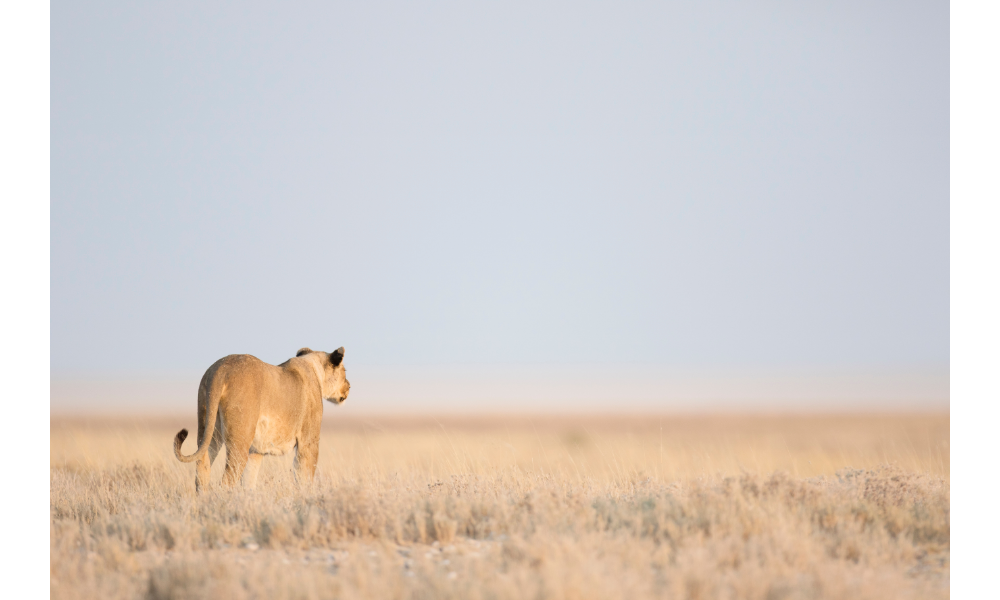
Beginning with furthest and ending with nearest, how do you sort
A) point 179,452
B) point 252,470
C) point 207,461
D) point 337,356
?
point 337,356
point 252,470
point 207,461
point 179,452

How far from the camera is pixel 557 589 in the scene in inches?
174

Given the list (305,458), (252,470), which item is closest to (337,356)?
(305,458)

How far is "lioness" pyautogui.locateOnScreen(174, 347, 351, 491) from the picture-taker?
798cm

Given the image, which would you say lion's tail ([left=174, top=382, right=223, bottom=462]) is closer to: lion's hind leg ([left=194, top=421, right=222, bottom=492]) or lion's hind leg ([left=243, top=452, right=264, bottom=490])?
lion's hind leg ([left=194, top=421, right=222, bottom=492])

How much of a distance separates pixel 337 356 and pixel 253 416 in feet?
7.62

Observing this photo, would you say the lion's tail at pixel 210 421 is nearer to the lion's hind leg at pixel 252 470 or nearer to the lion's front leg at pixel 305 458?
the lion's hind leg at pixel 252 470

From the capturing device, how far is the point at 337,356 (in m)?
10.4


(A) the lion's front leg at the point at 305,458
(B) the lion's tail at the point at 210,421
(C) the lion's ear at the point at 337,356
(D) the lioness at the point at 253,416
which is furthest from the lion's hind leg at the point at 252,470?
(C) the lion's ear at the point at 337,356

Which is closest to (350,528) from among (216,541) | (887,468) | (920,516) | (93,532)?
(216,541)

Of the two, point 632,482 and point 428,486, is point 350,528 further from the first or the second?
point 632,482

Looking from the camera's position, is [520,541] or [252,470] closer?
[520,541]

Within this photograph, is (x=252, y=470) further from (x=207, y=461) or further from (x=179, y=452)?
(x=179, y=452)
